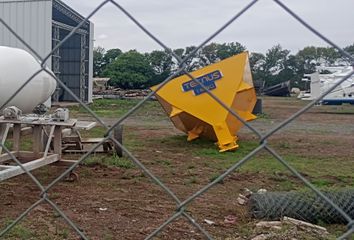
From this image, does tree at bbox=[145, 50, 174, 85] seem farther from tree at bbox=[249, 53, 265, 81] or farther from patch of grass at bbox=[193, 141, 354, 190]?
tree at bbox=[249, 53, 265, 81]

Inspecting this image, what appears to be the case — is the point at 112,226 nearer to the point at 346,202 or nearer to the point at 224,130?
the point at 346,202

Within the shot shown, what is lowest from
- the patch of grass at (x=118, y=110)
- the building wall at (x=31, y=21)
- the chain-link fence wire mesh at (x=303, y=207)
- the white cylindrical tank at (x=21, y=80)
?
the patch of grass at (x=118, y=110)

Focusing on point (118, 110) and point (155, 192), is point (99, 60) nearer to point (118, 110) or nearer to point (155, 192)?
point (118, 110)

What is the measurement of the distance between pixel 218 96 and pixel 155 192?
11.8ft

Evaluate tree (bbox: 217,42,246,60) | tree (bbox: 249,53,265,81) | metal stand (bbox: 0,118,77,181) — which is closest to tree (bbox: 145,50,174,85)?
tree (bbox: 217,42,246,60)

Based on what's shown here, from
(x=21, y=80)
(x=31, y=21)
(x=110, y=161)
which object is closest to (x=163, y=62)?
(x=110, y=161)

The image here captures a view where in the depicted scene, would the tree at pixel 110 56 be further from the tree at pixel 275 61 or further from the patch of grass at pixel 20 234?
the patch of grass at pixel 20 234

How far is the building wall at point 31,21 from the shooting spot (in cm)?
1959

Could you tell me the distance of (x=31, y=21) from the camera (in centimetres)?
2033

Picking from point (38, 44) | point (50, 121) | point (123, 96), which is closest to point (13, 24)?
point (38, 44)

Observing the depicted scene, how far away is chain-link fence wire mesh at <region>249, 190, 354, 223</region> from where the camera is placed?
14.2 feet

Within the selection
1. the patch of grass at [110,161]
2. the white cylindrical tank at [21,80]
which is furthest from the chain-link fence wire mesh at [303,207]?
the white cylindrical tank at [21,80]

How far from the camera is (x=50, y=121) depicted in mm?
5879

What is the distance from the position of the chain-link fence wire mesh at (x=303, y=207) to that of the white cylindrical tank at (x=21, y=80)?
3971 millimetres
